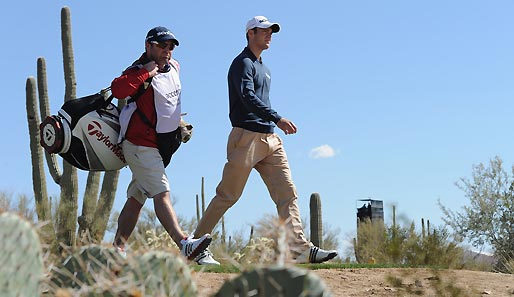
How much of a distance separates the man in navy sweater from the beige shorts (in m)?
1.22

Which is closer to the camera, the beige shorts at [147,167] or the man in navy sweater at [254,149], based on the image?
the beige shorts at [147,167]

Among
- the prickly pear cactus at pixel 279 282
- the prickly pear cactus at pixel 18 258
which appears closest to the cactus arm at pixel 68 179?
the prickly pear cactus at pixel 18 258

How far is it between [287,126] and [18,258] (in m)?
4.56

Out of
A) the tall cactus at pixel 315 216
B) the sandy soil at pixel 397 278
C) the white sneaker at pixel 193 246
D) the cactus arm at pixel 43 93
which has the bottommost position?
the sandy soil at pixel 397 278

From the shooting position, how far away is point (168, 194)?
730cm

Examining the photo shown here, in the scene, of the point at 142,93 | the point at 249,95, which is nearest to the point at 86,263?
the point at 142,93

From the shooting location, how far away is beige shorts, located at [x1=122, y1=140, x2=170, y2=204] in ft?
23.6

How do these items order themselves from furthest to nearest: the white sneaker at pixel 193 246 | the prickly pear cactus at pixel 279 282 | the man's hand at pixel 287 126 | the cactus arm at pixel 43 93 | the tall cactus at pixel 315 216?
1. the cactus arm at pixel 43 93
2. the tall cactus at pixel 315 216
3. the man's hand at pixel 287 126
4. the white sneaker at pixel 193 246
5. the prickly pear cactus at pixel 279 282

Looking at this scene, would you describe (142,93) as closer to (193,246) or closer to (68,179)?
(193,246)

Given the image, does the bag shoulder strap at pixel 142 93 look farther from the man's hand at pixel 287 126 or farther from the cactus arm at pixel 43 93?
the cactus arm at pixel 43 93

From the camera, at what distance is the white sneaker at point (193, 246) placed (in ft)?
23.1

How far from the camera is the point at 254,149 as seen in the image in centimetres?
830

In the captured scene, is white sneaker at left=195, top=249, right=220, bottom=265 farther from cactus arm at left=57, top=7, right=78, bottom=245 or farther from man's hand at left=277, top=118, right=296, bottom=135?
cactus arm at left=57, top=7, right=78, bottom=245

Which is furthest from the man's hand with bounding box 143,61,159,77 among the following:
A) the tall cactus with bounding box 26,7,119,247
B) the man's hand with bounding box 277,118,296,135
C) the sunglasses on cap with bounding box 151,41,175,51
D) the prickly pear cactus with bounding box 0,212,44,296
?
the tall cactus with bounding box 26,7,119,247
